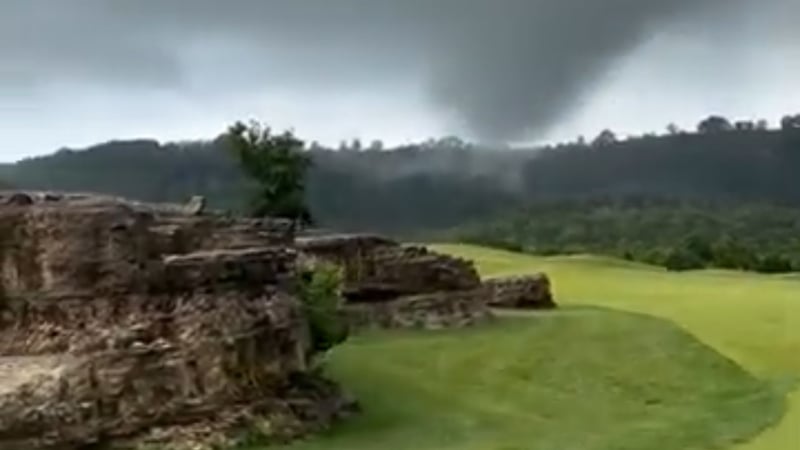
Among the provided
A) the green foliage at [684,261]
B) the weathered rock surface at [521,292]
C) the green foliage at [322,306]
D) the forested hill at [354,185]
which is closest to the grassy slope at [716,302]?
the weathered rock surface at [521,292]

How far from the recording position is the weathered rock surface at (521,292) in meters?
48.0

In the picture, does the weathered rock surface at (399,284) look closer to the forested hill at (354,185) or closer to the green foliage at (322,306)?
the green foliage at (322,306)

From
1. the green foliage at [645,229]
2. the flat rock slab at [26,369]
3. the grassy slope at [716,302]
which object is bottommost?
the green foliage at [645,229]

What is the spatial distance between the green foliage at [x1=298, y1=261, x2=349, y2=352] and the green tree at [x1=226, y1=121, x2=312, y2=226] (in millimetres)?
30170

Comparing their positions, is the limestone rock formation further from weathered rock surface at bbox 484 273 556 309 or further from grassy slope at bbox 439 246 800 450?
weathered rock surface at bbox 484 273 556 309

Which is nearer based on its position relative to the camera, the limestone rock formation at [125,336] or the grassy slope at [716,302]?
the limestone rock formation at [125,336]

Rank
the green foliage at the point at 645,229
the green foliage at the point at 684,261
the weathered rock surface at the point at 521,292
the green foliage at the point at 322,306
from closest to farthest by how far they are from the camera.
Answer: the green foliage at the point at 322,306
the weathered rock surface at the point at 521,292
the green foliage at the point at 684,261
the green foliage at the point at 645,229

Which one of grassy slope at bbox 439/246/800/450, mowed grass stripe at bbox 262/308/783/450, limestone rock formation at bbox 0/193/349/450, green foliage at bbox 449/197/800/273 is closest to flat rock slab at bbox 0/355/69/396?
limestone rock formation at bbox 0/193/349/450

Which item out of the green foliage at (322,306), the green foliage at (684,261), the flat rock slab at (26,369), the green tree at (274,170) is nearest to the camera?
the flat rock slab at (26,369)

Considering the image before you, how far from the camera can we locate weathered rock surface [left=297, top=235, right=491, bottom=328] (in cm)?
4328

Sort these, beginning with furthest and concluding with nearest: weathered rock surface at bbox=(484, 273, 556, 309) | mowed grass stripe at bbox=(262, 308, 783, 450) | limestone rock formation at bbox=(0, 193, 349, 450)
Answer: weathered rock surface at bbox=(484, 273, 556, 309)
mowed grass stripe at bbox=(262, 308, 783, 450)
limestone rock formation at bbox=(0, 193, 349, 450)

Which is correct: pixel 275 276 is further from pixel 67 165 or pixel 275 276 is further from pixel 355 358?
pixel 67 165

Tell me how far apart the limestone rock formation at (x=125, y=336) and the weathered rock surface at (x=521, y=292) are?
60.4 feet

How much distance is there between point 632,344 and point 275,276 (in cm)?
1359
